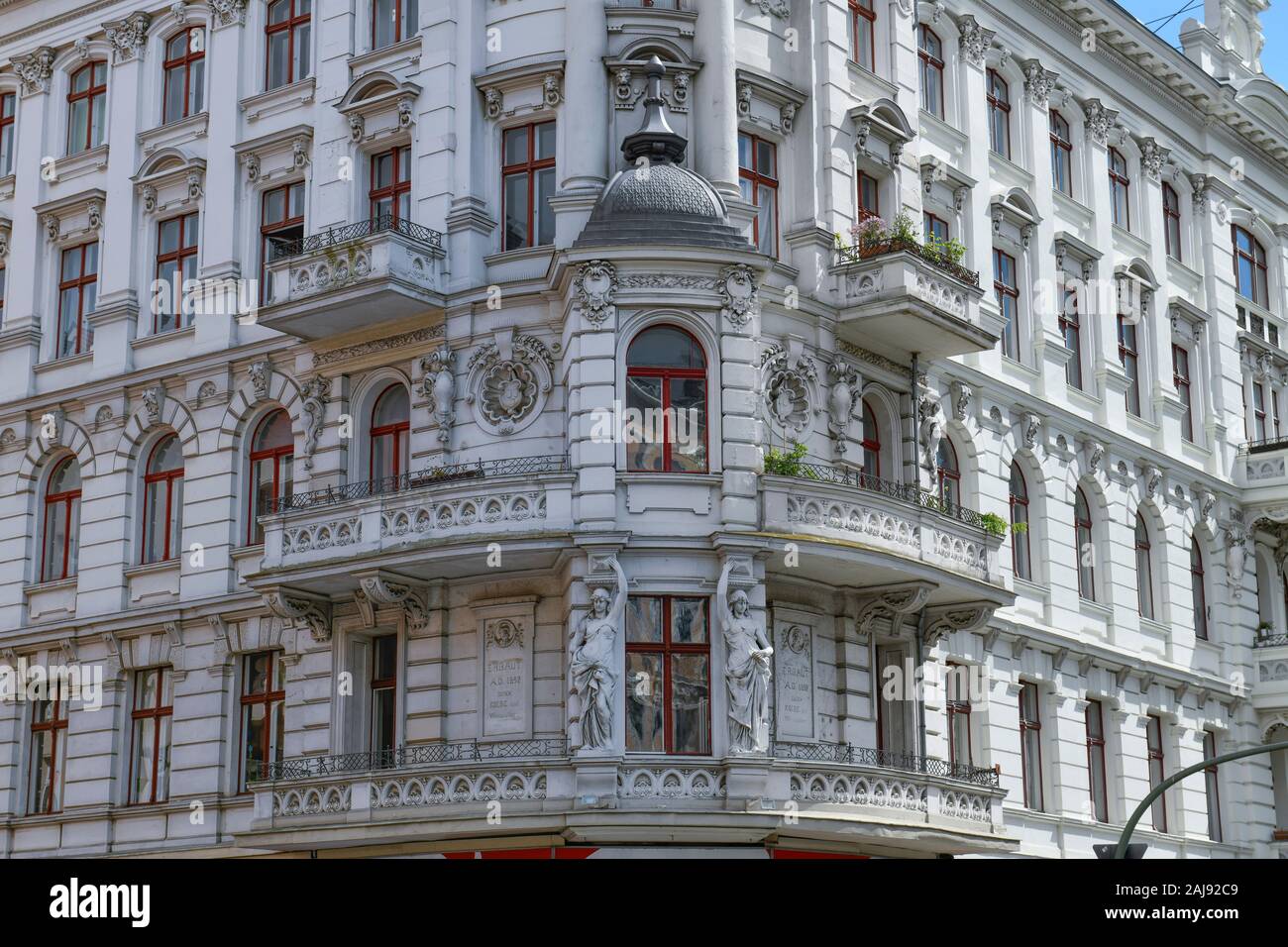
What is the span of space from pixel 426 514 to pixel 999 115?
17671mm

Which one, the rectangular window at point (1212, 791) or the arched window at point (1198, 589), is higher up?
the arched window at point (1198, 589)

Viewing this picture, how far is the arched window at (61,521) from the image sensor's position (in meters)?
40.1

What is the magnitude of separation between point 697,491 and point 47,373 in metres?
16.8

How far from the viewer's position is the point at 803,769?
100 ft

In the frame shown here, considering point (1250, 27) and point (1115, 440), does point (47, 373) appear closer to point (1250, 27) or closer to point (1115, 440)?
point (1115, 440)

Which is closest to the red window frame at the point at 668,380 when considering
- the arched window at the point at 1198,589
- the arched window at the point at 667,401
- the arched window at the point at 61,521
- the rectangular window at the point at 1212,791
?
the arched window at the point at 667,401

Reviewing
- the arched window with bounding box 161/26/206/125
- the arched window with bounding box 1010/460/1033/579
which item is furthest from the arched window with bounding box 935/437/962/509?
the arched window with bounding box 161/26/206/125

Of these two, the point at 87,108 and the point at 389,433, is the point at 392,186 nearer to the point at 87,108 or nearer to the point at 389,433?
the point at 389,433

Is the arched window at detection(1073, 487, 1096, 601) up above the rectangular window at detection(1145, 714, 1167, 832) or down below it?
above

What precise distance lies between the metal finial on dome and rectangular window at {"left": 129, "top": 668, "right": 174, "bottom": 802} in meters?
13.8

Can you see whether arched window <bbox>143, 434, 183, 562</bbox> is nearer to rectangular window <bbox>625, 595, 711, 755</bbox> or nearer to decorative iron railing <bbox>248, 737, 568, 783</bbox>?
decorative iron railing <bbox>248, 737, 568, 783</bbox>

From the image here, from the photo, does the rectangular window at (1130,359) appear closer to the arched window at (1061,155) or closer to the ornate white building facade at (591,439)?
the ornate white building facade at (591,439)

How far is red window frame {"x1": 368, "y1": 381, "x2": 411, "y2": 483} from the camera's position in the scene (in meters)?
34.8

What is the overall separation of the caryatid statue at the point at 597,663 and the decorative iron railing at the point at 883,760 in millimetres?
3014
